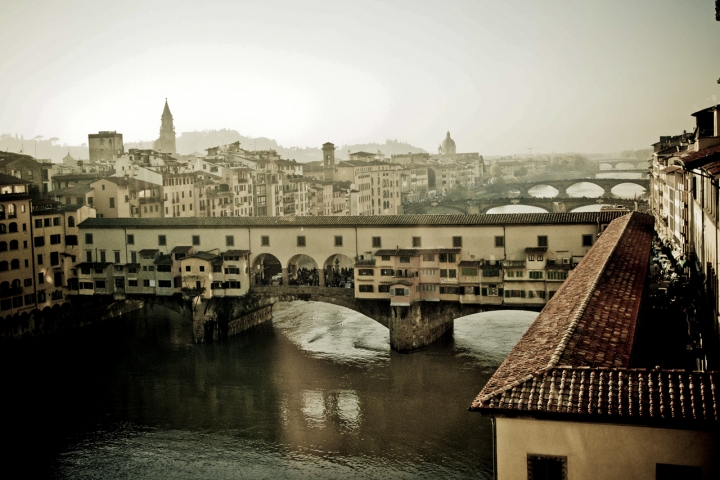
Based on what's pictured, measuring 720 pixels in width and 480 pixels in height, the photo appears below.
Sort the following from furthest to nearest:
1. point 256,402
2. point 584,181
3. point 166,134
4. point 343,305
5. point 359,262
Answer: point 166,134 → point 584,181 → point 343,305 → point 359,262 → point 256,402

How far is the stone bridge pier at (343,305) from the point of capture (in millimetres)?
27188

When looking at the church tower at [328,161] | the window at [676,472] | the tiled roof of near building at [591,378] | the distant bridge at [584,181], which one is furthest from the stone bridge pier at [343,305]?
the distant bridge at [584,181]

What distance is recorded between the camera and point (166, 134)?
279ft

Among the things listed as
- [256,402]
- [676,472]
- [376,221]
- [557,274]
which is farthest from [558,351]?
[376,221]

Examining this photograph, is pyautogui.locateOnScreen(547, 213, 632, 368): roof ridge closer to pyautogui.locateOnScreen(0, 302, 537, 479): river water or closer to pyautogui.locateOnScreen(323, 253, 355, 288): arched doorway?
pyautogui.locateOnScreen(0, 302, 537, 479): river water

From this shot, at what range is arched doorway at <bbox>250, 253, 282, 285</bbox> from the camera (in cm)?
3173

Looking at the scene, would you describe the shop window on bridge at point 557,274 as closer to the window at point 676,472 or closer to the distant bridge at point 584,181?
the window at point 676,472

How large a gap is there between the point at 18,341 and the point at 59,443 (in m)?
11.2

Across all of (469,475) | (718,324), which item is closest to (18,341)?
(469,475)

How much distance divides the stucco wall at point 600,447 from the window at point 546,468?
50mm

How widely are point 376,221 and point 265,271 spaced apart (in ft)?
31.6

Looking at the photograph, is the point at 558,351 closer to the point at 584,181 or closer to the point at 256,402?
the point at 256,402

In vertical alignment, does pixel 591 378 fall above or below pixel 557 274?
above

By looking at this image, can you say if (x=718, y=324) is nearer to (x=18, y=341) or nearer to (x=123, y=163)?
(x=18, y=341)
